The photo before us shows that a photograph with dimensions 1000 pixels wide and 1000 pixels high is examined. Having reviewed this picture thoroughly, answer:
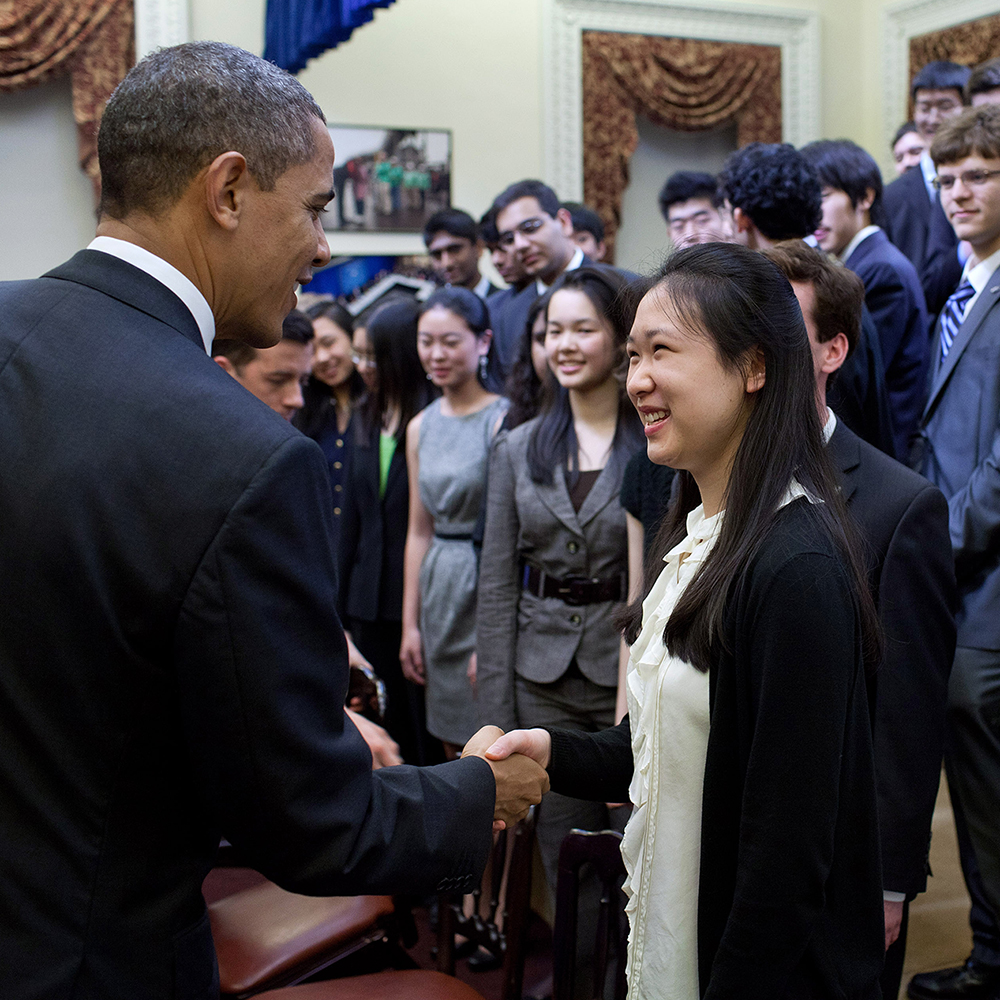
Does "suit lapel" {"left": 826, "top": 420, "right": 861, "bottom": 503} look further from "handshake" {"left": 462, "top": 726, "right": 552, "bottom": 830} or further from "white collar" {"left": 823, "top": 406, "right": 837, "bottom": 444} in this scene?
"handshake" {"left": 462, "top": 726, "right": 552, "bottom": 830}

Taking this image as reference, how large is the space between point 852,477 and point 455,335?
1743mm

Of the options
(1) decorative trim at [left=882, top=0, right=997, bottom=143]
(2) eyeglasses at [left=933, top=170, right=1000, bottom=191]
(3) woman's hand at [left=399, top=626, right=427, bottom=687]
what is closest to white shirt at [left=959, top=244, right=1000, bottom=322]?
(2) eyeglasses at [left=933, top=170, right=1000, bottom=191]

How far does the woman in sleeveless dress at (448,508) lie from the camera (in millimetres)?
3062

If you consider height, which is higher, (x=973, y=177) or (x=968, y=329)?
(x=973, y=177)

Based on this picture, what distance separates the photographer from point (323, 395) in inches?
153

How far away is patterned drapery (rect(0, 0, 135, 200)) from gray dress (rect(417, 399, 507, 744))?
13.1ft

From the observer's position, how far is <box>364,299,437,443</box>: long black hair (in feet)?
11.6

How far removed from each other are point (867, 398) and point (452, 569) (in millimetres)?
1265

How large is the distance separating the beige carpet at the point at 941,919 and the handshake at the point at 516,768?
1549 mm

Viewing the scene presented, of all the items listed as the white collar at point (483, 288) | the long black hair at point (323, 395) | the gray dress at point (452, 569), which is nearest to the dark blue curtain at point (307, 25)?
the white collar at point (483, 288)

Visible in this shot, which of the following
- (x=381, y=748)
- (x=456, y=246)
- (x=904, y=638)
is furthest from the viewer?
(x=456, y=246)

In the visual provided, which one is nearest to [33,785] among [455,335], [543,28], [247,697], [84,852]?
[84,852]

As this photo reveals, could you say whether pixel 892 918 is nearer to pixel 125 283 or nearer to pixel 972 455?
pixel 972 455

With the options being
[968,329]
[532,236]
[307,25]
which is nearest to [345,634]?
[968,329]
